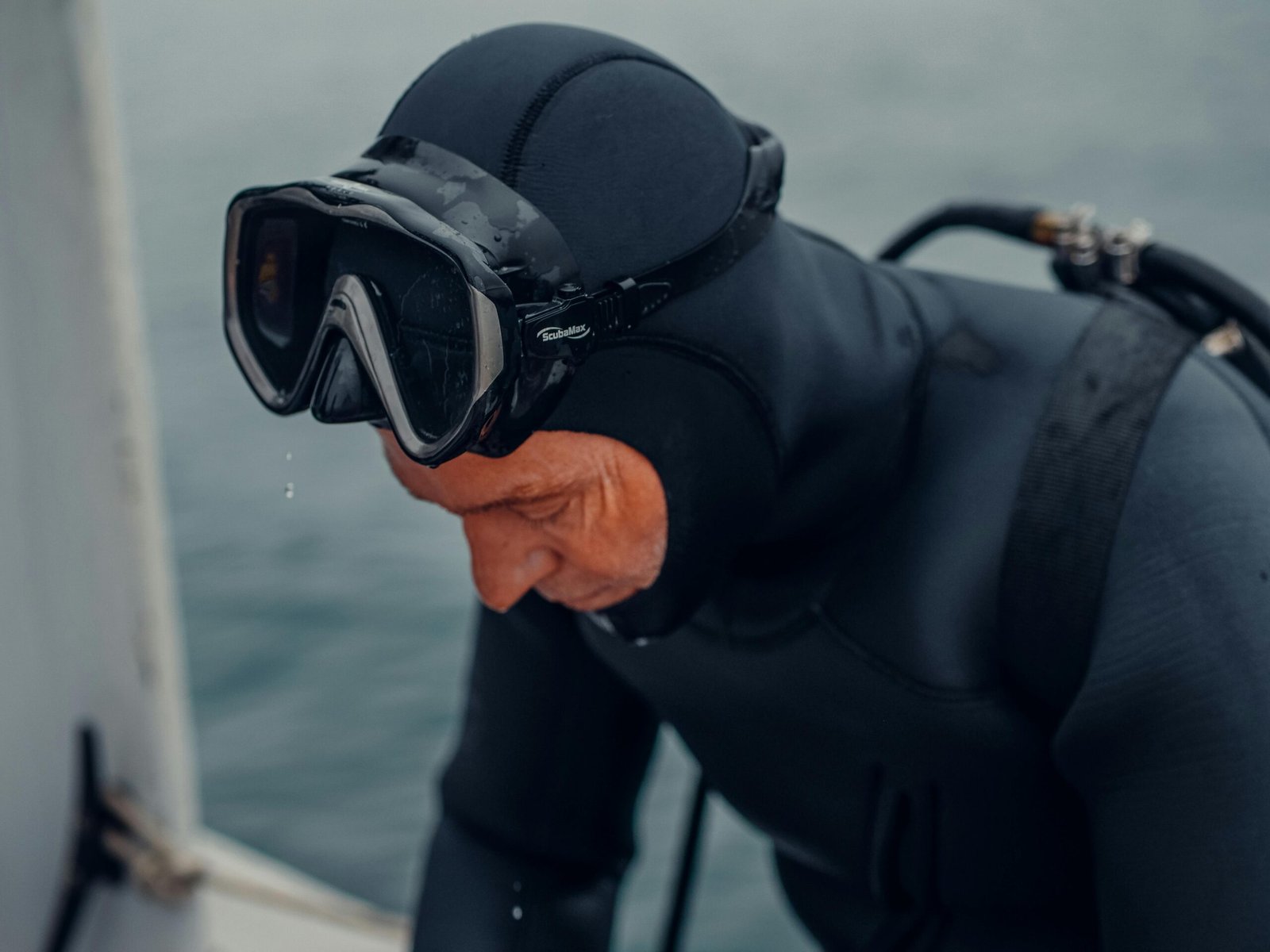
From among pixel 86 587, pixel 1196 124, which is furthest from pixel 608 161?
pixel 1196 124

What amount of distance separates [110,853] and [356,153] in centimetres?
93

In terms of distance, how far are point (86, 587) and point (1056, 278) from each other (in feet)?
4.08

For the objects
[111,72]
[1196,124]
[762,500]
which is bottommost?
[1196,124]

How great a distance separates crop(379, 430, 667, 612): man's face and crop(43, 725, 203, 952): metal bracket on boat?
1132 mm

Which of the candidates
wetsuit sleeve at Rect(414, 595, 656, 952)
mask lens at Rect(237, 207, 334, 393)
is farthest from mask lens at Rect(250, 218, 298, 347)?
wetsuit sleeve at Rect(414, 595, 656, 952)

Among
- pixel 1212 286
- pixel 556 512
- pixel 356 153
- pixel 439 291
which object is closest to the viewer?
pixel 439 291

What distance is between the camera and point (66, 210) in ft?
5.48

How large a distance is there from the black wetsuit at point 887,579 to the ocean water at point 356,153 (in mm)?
180

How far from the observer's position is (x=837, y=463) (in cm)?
Result: 94

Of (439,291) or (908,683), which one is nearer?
(439,291)

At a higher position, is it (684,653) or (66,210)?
(66,210)

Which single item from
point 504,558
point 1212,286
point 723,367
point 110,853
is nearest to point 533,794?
point 504,558

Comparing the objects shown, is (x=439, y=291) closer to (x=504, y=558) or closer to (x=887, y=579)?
(x=504, y=558)

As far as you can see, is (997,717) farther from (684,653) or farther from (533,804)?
(533,804)
